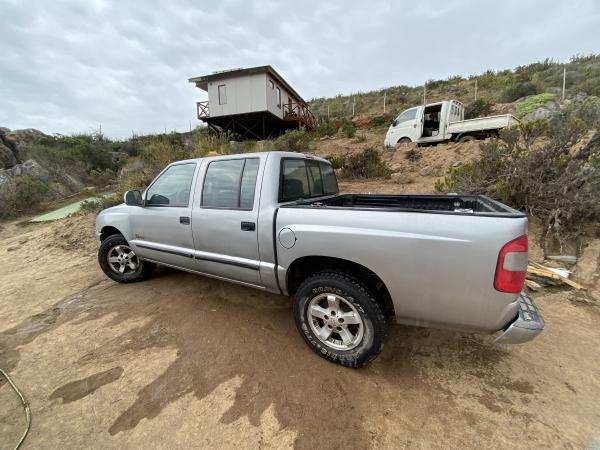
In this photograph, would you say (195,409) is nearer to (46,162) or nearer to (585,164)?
(585,164)

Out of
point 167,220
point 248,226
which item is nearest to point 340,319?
point 248,226

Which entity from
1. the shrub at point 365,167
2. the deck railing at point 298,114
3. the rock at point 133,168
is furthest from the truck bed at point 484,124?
the rock at point 133,168

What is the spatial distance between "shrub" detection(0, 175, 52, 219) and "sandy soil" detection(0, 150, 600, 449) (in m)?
9.15

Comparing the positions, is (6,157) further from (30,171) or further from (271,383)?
(271,383)

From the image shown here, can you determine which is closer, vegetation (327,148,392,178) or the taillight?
the taillight

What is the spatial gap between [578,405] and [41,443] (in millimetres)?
3480

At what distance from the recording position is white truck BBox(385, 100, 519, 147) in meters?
9.23

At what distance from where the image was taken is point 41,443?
171 centimetres

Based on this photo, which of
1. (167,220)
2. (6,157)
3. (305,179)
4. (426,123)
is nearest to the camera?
(305,179)

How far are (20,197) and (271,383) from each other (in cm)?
1253

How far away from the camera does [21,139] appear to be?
1731 cm

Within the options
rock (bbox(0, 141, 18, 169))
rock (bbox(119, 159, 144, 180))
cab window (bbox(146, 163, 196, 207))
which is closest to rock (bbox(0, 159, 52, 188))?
rock (bbox(119, 159, 144, 180))

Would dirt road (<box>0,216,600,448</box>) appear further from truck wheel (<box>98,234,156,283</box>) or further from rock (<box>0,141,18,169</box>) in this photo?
rock (<box>0,141,18,169</box>)

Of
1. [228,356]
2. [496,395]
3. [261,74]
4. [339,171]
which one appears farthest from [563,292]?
[261,74]
